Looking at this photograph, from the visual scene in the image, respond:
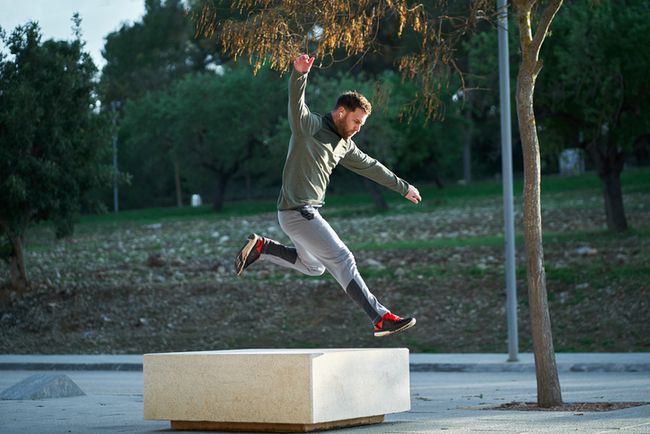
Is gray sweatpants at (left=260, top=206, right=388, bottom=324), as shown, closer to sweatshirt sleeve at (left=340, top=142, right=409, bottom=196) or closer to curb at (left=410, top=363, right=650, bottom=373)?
sweatshirt sleeve at (left=340, top=142, right=409, bottom=196)

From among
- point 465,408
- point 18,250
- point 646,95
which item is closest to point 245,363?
point 465,408

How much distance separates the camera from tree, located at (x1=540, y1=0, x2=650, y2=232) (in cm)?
2772

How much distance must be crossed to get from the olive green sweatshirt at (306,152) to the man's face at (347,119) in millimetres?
67

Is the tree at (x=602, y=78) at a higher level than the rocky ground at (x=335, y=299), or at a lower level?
higher

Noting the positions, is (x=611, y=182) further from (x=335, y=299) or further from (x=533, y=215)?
(x=533, y=215)

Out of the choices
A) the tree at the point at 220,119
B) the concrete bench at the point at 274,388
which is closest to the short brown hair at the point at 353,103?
the concrete bench at the point at 274,388

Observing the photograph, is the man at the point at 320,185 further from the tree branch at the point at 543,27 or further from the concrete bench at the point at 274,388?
the tree branch at the point at 543,27

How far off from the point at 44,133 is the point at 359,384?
1898 centimetres

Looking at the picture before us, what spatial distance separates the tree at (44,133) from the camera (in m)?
25.7

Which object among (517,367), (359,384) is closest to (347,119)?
(359,384)

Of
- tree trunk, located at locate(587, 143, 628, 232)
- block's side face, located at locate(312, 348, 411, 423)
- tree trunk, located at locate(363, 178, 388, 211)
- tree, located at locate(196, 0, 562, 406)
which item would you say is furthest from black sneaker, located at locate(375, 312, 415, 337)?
tree trunk, located at locate(363, 178, 388, 211)

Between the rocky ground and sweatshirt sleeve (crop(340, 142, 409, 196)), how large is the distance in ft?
38.7

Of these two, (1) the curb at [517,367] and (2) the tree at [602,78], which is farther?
(2) the tree at [602,78]

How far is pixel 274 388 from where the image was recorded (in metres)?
8.58
